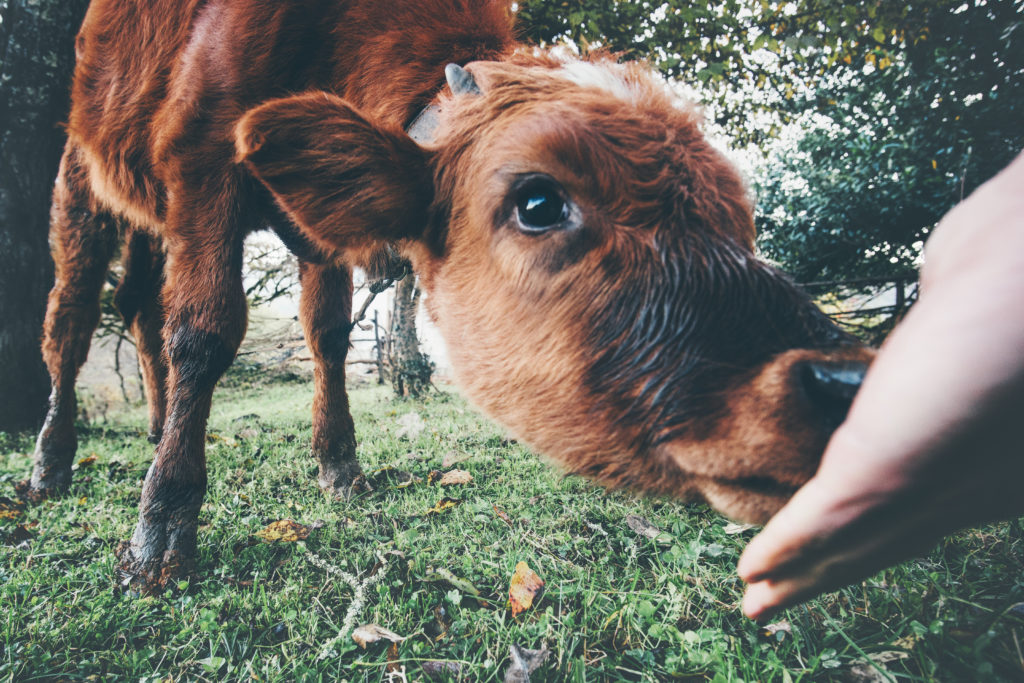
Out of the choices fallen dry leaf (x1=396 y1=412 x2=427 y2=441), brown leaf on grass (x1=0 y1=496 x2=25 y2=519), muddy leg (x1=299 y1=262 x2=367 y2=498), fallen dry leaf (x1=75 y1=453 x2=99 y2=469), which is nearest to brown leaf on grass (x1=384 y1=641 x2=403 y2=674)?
muddy leg (x1=299 y1=262 x2=367 y2=498)

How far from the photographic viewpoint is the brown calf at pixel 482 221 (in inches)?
39.6

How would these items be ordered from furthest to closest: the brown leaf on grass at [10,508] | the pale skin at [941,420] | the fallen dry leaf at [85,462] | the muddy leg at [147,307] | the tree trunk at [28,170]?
the muddy leg at [147,307]
the fallen dry leaf at [85,462]
the tree trunk at [28,170]
the brown leaf on grass at [10,508]
the pale skin at [941,420]

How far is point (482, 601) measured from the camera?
64.4 inches

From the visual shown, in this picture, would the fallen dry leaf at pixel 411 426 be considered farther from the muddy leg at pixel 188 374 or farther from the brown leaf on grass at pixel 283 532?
the muddy leg at pixel 188 374

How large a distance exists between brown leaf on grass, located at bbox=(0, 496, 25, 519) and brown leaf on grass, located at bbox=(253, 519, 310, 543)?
59.4 inches

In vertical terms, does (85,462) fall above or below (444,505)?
below

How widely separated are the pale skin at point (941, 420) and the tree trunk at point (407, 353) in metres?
2.91

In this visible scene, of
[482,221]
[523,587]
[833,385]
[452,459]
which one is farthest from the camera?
[452,459]

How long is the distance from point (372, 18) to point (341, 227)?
117cm

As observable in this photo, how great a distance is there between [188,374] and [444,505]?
1371 millimetres

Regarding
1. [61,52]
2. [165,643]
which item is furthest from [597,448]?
[61,52]

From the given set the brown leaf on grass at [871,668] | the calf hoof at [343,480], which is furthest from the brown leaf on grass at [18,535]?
the brown leaf on grass at [871,668]

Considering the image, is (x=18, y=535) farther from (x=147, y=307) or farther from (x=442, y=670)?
(x=147, y=307)

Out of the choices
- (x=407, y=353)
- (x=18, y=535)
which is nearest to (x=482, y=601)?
(x=407, y=353)
